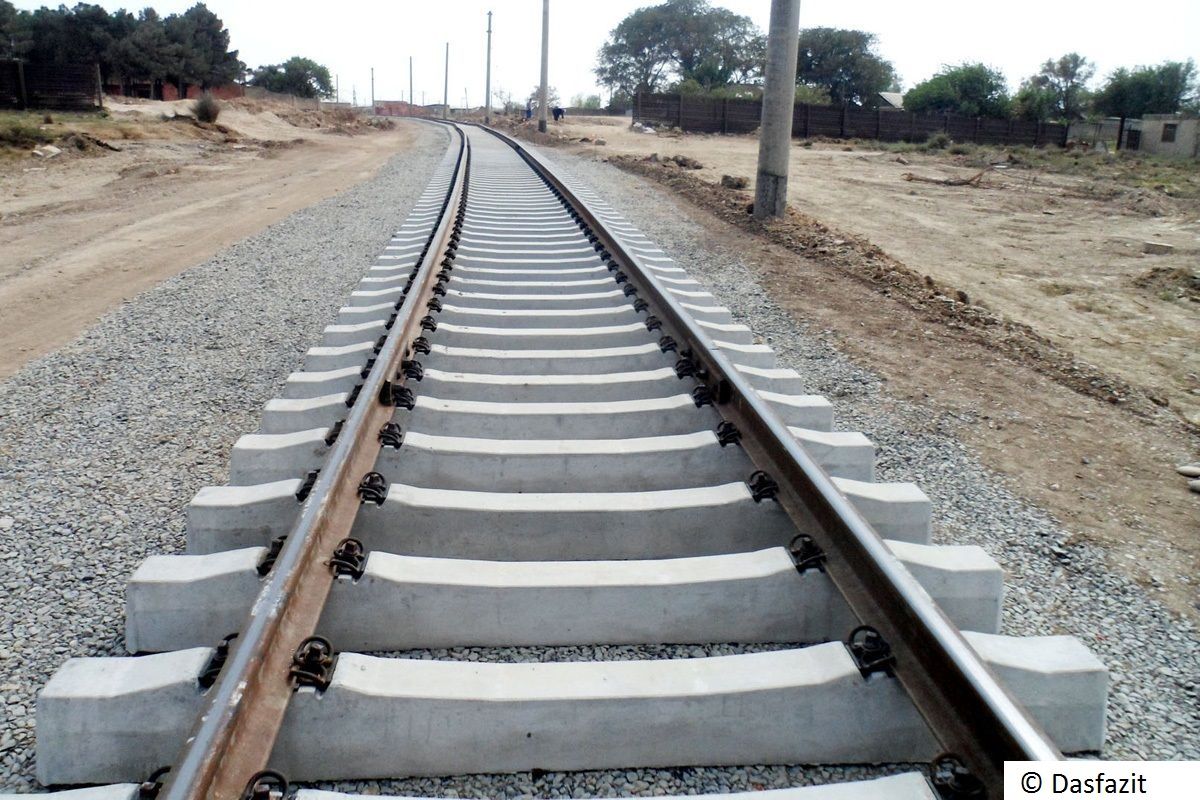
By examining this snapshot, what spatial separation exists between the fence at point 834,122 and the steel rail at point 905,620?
4450 cm

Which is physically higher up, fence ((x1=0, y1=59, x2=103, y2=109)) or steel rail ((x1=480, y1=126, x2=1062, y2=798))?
fence ((x1=0, y1=59, x2=103, y2=109))

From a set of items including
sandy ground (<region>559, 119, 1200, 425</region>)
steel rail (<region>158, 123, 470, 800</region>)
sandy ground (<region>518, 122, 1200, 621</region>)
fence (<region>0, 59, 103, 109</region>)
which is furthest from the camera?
fence (<region>0, 59, 103, 109</region>)

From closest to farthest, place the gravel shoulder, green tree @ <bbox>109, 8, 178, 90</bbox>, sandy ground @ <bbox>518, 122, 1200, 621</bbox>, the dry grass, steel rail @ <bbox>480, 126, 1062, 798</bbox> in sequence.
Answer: steel rail @ <bbox>480, 126, 1062, 798</bbox>, the gravel shoulder, sandy ground @ <bbox>518, 122, 1200, 621</bbox>, the dry grass, green tree @ <bbox>109, 8, 178, 90</bbox>

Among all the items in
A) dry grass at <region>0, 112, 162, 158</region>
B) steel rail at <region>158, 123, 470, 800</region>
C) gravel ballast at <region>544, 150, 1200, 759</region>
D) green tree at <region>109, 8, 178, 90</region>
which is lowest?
gravel ballast at <region>544, 150, 1200, 759</region>

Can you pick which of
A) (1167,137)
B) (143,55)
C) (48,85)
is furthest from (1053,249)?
(143,55)

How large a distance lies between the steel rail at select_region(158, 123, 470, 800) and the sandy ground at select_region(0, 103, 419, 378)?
372 centimetres

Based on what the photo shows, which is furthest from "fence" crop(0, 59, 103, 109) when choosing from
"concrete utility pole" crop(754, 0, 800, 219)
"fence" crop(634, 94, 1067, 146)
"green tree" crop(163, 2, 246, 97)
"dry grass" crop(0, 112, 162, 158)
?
"concrete utility pole" crop(754, 0, 800, 219)

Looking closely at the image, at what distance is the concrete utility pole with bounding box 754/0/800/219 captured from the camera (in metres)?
11.2

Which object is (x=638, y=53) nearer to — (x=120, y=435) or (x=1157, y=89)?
(x=1157, y=89)

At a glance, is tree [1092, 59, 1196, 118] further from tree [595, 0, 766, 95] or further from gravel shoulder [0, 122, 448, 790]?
gravel shoulder [0, 122, 448, 790]

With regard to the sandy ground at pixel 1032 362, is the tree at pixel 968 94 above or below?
above

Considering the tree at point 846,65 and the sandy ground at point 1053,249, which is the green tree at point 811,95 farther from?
the sandy ground at point 1053,249

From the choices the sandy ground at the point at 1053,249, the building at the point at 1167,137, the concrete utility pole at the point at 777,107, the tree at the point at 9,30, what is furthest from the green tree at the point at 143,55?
the building at the point at 1167,137

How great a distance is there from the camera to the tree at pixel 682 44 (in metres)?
83.6
